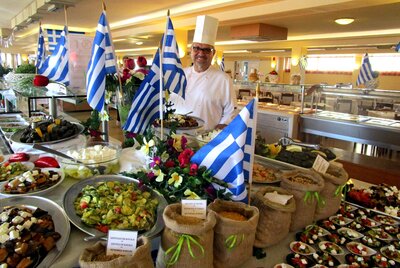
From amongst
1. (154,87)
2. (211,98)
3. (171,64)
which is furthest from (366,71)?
(154,87)

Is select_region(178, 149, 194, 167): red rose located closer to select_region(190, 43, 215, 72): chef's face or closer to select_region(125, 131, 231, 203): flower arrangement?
select_region(125, 131, 231, 203): flower arrangement

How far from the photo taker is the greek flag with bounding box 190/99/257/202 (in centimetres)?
109

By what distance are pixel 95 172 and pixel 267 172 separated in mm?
865

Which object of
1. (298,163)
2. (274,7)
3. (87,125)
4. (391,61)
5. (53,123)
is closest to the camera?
(298,163)

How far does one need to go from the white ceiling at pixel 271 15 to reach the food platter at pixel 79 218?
166 inches

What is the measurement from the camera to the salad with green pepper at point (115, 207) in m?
1.02

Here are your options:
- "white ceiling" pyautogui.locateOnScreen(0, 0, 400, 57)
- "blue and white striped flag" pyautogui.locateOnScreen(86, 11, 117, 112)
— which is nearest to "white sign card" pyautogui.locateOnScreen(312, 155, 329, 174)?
"blue and white striped flag" pyautogui.locateOnScreen(86, 11, 117, 112)

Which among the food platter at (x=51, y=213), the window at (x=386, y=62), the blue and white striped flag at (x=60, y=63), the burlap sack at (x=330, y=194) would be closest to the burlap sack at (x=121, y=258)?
the food platter at (x=51, y=213)

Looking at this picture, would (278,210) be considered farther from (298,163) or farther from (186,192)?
(298,163)

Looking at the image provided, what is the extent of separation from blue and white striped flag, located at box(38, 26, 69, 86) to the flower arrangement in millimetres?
1371

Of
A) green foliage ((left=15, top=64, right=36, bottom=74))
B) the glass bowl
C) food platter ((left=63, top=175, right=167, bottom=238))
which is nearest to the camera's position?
food platter ((left=63, top=175, right=167, bottom=238))

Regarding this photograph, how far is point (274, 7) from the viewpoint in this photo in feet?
16.9

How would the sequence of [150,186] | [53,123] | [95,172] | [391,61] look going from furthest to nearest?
[391,61]
[53,123]
[95,172]
[150,186]

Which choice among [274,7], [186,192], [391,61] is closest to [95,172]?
[186,192]
